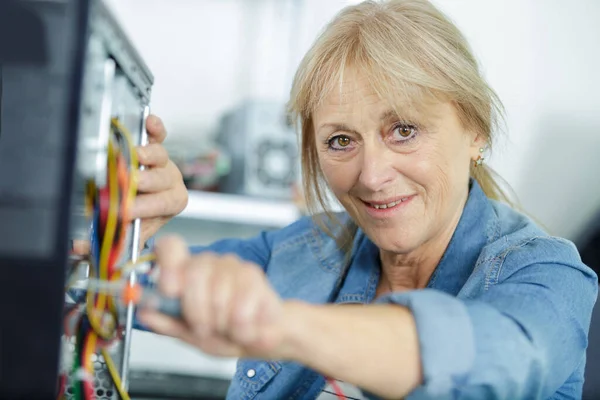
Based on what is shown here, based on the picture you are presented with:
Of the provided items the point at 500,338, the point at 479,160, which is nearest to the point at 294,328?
the point at 500,338

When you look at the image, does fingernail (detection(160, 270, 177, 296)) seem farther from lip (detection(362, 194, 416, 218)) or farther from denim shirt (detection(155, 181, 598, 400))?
lip (detection(362, 194, 416, 218))

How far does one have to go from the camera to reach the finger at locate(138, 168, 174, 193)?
0.85 meters

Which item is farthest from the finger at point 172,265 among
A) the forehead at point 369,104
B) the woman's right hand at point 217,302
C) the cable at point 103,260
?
the forehead at point 369,104

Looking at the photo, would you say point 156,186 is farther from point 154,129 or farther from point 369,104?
point 369,104

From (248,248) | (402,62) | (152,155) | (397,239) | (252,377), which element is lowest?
(252,377)

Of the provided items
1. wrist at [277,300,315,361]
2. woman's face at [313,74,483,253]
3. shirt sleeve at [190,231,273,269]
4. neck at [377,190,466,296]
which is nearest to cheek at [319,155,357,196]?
woman's face at [313,74,483,253]

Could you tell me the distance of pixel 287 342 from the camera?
507 mm

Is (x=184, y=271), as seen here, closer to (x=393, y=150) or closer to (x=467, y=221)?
(x=393, y=150)

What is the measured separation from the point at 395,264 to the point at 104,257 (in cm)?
63

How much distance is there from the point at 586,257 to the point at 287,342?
1693mm

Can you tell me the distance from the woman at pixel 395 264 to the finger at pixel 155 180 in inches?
8.0

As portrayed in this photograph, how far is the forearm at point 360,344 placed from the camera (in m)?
0.51

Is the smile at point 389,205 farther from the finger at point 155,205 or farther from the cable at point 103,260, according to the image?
the cable at point 103,260

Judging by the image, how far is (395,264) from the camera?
45.4 inches
